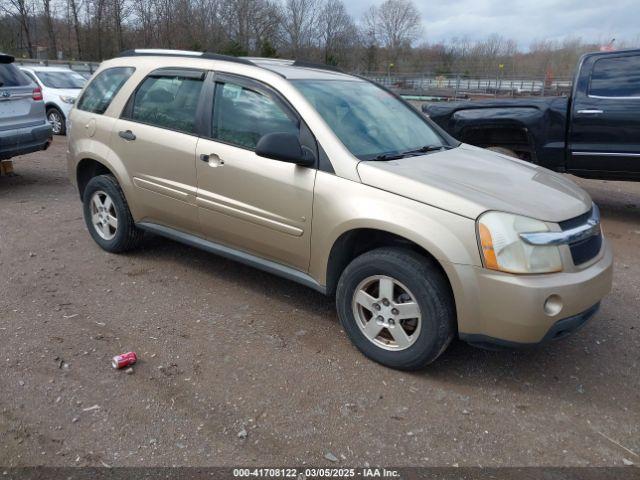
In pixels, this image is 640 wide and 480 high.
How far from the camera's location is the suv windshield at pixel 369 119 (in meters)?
3.67

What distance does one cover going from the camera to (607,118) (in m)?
6.55

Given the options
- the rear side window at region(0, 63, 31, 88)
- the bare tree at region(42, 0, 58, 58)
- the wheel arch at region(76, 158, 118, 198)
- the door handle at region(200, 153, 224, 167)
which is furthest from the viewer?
the bare tree at region(42, 0, 58, 58)

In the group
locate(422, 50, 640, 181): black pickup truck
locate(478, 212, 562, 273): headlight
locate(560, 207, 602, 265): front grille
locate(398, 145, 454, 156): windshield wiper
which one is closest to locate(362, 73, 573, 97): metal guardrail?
locate(422, 50, 640, 181): black pickup truck

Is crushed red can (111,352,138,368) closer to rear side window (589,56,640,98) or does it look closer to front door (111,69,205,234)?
front door (111,69,205,234)

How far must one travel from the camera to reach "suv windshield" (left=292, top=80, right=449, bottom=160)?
3.67 metres

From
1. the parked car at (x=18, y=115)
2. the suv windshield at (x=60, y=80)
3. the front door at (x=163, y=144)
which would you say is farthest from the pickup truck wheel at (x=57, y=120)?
the front door at (x=163, y=144)

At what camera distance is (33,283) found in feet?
14.7

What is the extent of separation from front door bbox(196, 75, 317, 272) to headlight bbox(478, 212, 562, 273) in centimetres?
113

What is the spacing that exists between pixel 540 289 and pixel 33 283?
385 centimetres

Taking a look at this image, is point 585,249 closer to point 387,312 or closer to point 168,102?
point 387,312

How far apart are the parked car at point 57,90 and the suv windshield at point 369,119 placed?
1065 cm

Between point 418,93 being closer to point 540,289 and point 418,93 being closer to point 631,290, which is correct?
point 631,290

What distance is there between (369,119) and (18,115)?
578cm


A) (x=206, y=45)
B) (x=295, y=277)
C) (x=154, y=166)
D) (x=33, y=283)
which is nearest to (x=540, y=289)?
(x=295, y=277)
